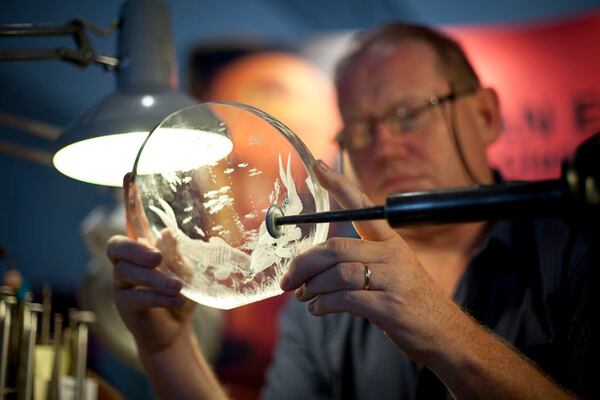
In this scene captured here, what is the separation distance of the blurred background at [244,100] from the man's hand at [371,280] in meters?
1.37

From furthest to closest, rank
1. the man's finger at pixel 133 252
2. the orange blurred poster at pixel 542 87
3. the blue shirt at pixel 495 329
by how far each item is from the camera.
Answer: the orange blurred poster at pixel 542 87 → the blue shirt at pixel 495 329 → the man's finger at pixel 133 252

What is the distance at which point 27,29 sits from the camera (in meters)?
0.84

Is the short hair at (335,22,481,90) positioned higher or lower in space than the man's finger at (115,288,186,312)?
higher

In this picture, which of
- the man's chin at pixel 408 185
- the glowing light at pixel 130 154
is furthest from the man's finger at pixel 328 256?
the man's chin at pixel 408 185

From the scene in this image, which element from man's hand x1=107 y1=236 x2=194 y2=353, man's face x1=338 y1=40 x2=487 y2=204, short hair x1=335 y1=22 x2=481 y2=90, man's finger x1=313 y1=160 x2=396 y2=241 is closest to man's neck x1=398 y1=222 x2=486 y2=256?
man's face x1=338 y1=40 x2=487 y2=204

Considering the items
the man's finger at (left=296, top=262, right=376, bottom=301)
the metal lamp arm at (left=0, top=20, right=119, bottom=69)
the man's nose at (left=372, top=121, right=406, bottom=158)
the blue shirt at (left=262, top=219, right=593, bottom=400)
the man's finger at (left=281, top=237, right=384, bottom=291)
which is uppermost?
the metal lamp arm at (left=0, top=20, right=119, bottom=69)

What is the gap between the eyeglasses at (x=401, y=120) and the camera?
142 centimetres

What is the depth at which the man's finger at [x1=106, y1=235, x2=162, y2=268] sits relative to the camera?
2.52 ft

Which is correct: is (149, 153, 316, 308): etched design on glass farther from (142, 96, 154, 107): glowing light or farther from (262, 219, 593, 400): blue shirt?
(262, 219, 593, 400): blue shirt

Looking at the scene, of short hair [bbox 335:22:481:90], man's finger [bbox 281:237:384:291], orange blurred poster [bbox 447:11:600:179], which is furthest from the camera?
orange blurred poster [bbox 447:11:600:179]

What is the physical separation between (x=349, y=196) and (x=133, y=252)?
0.33 meters

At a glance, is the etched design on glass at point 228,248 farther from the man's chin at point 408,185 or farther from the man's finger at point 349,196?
the man's chin at point 408,185

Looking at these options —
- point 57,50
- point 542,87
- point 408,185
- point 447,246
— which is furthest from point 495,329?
point 542,87

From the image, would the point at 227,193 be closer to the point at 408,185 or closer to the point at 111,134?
the point at 111,134
